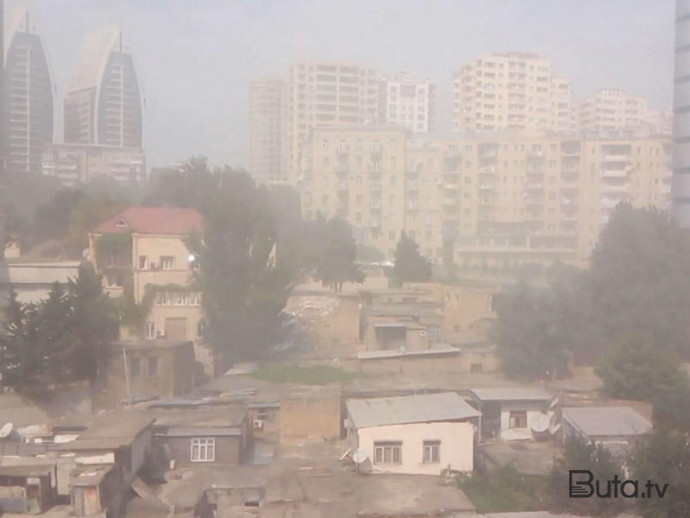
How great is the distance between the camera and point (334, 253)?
600cm

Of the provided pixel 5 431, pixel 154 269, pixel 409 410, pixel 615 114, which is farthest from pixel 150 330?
pixel 615 114

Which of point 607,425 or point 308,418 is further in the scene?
point 308,418

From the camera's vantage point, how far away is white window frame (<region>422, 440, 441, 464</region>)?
13.0ft

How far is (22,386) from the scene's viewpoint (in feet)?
16.2

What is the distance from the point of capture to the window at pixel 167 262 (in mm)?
5336

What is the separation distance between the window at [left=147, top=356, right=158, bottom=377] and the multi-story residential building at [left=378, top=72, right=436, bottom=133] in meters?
2.40

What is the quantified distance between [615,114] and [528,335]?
2163 millimetres

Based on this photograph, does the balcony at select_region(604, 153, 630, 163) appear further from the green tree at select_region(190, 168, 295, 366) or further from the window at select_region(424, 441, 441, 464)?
the window at select_region(424, 441, 441, 464)

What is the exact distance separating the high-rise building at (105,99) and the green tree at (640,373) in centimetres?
Answer: 377

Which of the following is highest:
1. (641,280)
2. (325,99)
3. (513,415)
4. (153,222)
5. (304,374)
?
(325,99)

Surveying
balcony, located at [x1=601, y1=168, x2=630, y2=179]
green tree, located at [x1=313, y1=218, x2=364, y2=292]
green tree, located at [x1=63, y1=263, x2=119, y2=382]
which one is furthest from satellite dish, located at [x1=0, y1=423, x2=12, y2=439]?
balcony, located at [x1=601, y1=168, x2=630, y2=179]

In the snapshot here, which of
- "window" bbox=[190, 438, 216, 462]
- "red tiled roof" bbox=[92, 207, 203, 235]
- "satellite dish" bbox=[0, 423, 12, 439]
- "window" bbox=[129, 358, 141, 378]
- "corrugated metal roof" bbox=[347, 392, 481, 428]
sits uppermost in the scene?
"red tiled roof" bbox=[92, 207, 203, 235]

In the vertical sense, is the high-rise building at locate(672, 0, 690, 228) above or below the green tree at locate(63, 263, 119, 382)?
above

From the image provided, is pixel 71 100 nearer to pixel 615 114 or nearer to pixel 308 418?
pixel 308 418
